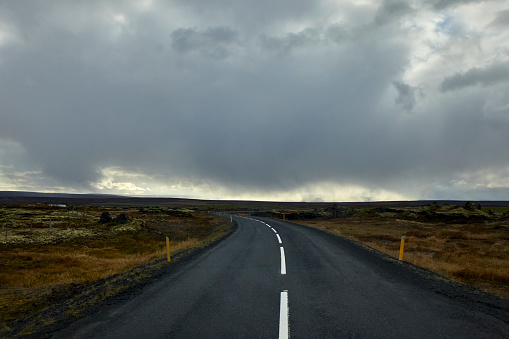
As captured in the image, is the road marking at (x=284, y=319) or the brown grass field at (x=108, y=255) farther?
the brown grass field at (x=108, y=255)

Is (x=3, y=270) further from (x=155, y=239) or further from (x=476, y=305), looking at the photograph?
(x=476, y=305)

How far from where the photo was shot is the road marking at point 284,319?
4.72 metres

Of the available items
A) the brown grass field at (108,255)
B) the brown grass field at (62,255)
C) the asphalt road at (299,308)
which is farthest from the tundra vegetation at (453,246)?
the brown grass field at (62,255)

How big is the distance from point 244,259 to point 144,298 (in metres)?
5.76

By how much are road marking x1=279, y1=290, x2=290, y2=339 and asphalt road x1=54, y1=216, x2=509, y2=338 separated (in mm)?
20

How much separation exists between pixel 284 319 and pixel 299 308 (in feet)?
2.71

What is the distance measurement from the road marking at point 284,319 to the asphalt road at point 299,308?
20 millimetres

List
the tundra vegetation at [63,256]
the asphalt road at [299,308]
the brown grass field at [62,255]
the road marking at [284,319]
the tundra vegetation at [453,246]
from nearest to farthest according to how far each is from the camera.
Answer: the road marking at [284,319], the asphalt road at [299,308], the tundra vegetation at [63,256], the brown grass field at [62,255], the tundra vegetation at [453,246]

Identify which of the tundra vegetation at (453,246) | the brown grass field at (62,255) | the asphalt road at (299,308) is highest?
the asphalt road at (299,308)

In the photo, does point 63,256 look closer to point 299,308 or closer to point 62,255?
point 62,255

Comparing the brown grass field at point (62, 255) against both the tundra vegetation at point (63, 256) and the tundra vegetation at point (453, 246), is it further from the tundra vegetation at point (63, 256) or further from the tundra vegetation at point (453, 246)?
the tundra vegetation at point (453, 246)

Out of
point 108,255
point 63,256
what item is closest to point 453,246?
point 108,255

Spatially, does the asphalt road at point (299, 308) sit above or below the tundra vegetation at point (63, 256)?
above

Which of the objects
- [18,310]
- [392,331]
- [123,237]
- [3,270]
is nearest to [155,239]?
[123,237]
